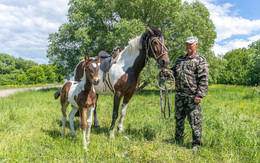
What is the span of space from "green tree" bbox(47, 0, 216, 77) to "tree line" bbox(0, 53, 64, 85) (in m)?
28.0

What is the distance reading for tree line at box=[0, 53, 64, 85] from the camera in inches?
1735

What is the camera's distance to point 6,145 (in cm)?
351

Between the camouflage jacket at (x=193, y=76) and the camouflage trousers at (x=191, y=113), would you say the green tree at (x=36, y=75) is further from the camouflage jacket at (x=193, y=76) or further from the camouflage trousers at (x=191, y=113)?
the camouflage jacket at (x=193, y=76)

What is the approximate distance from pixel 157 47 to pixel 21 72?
56.5m

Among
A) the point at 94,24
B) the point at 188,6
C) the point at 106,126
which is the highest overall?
the point at 188,6

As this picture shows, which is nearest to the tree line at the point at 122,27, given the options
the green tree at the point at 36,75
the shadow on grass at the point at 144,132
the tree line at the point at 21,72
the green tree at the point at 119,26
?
the green tree at the point at 119,26

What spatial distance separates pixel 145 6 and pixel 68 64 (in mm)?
9749

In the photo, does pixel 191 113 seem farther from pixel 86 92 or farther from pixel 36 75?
pixel 36 75

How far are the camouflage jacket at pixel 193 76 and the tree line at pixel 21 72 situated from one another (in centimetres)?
4370

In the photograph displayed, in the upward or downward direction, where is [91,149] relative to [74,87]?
downward

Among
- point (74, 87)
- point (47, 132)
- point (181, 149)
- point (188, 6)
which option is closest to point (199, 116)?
point (181, 149)

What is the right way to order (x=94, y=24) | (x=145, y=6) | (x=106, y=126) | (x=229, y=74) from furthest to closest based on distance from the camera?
(x=229, y=74)
(x=94, y=24)
(x=145, y=6)
(x=106, y=126)

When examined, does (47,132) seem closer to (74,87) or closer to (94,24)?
(74,87)

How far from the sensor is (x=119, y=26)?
12477 mm
